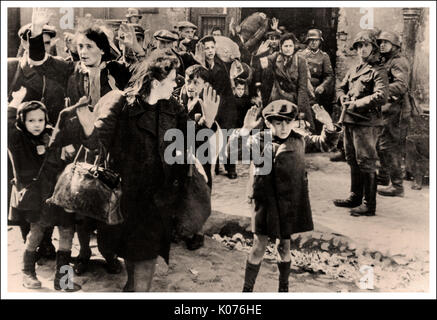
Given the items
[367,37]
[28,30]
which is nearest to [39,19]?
[28,30]

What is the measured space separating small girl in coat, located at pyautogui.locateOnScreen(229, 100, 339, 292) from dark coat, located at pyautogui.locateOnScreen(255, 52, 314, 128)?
0.62ft

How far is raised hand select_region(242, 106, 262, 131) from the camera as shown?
4.74 m

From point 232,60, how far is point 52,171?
2.02m

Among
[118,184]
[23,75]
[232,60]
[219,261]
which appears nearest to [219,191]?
[219,261]

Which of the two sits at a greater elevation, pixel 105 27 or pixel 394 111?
pixel 105 27

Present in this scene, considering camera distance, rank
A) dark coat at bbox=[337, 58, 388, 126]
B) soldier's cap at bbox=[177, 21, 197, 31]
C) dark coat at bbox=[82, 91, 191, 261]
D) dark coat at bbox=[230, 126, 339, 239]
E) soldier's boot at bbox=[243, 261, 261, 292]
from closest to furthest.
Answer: dark coat at bbox=[82, 91, 191, 261]
dark coat at bbox=[230, 126, 339, 239]
soldier's boot at bbox=[243, 261, 261, 292]
dark coat at bbox=[337, 58, 388, 126]
soldier's cap at bbox=[177, 21, 197, 31]

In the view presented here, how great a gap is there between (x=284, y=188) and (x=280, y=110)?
72cm

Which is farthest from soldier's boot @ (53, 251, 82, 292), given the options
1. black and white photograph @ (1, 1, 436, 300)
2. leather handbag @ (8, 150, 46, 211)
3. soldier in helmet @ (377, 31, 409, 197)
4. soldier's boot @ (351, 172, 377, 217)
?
soldier in helmet @ (377, 31, 409, 197)

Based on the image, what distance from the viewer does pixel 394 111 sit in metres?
4.85

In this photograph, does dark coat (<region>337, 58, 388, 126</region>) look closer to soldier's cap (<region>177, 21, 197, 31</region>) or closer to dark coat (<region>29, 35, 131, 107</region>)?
soldier's cap (<region>177, 21, 197, 31</region>)

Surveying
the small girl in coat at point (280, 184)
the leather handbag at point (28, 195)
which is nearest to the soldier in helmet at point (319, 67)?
the small girl in coat at point (280, 184)

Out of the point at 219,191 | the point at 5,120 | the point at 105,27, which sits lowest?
the point at 219,191

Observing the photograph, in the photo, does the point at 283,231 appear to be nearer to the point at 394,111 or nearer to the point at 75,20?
the point at 394,111

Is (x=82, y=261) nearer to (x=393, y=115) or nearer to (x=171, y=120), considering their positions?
(x=171, y=120)
